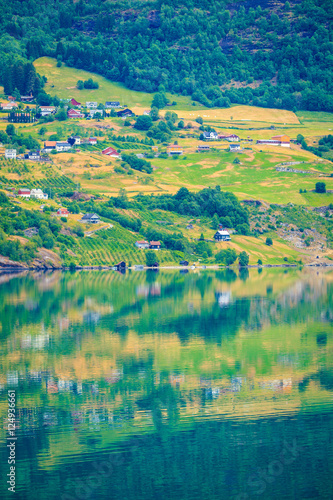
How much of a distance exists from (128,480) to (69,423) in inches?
288

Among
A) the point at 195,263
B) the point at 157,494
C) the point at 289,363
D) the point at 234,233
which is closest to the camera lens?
the point at 157,494

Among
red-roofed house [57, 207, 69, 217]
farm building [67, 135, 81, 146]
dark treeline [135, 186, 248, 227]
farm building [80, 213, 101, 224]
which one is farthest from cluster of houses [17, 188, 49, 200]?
farm building [67, 135, 81, 146]

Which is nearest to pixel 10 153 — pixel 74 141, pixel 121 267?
pixel 74 141

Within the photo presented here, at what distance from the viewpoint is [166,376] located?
152 feet

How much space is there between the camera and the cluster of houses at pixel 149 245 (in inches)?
5079

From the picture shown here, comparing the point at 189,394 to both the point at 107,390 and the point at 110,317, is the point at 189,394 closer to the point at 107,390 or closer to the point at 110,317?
the point at 107,390

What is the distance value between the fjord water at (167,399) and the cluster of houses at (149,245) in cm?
4898

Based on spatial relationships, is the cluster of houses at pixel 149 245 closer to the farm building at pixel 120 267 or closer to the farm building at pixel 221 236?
the farm building at pixel 120 267

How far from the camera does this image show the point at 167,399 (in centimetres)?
4097

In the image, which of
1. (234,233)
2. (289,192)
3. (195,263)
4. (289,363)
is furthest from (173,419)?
(289,192)

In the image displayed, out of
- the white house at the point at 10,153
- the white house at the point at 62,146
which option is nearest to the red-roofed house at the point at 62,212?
the white house at the point at 10,153

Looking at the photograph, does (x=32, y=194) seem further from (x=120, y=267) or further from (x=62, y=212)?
(x=120, y=267)

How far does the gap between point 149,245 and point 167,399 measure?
89.6m

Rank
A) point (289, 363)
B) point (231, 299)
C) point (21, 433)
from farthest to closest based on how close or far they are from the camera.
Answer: point (231, 299)
point (289, 363)
point (21, 433)
